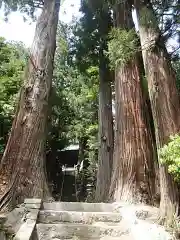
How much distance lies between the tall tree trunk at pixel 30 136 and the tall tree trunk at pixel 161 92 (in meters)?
2.24

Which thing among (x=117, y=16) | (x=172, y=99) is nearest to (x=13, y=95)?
(x=117, y=16)

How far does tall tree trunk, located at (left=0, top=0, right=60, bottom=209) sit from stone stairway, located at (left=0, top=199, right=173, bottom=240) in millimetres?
614

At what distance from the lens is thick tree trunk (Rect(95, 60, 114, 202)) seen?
970cm

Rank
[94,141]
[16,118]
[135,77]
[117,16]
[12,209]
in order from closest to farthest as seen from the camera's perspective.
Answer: [12,209]
[16,118]
[135,77]
[117,16]
[94,141]

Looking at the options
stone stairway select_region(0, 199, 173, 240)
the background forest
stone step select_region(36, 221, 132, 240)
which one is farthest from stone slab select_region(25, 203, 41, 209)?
the background forest

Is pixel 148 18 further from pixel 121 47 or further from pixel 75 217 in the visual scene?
pixel 75 217

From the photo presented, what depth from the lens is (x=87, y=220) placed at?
514 centimetres

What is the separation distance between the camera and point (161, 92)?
576cm

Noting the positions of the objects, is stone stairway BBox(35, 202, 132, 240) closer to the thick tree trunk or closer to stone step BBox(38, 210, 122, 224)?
stone step BBox(38, 210, 122, 224)

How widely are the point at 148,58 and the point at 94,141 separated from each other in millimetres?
Answer: 8744

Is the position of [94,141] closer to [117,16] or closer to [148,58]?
[117,16]

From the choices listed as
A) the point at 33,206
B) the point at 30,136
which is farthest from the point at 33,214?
the point at 30,136

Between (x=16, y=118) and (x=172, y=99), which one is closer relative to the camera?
(x=172, y=99)

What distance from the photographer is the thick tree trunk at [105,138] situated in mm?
9695
